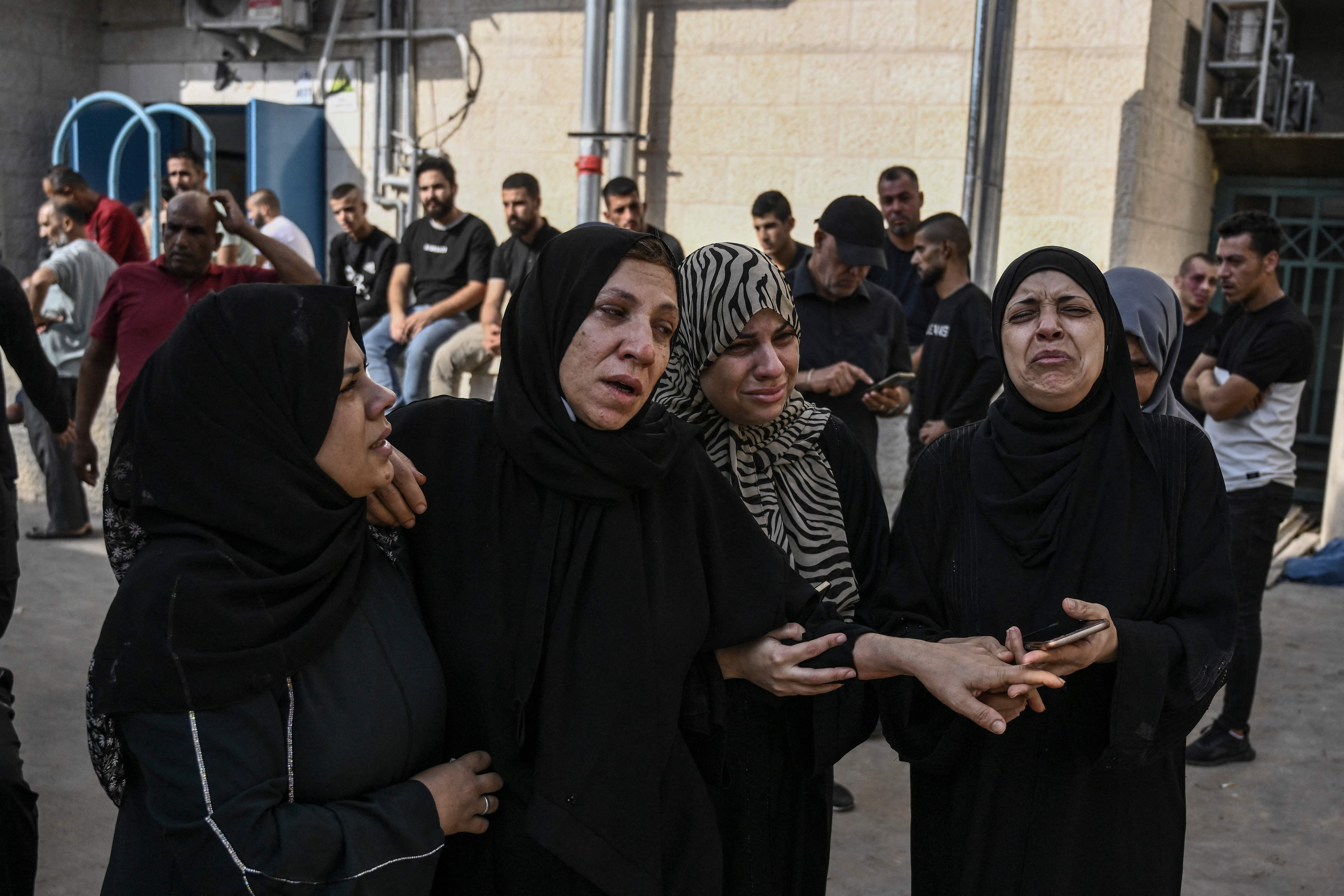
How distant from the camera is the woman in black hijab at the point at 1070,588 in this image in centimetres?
186

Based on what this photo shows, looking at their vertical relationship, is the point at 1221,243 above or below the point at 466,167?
below

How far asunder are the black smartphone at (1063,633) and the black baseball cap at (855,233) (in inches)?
92.7

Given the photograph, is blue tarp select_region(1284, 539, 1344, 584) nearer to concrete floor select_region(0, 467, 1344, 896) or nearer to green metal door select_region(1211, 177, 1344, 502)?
concrete floor select_region(0, 467, 1344, 896)

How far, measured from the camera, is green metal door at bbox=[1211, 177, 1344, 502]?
8039 mm

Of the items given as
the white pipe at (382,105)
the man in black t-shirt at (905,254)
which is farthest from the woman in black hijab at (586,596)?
the white pipe at (382,105)

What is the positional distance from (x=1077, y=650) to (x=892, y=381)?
2.15 meters

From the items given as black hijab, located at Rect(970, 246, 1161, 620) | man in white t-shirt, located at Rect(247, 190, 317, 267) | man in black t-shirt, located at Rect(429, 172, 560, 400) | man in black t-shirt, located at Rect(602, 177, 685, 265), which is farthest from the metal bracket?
black hijab, located at Rect(970, 246, 1161, 620)

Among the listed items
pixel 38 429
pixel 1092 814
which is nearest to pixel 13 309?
pixel 38 429

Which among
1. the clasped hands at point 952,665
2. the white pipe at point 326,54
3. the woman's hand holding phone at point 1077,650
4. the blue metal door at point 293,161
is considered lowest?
the clasped hands at point 952,665

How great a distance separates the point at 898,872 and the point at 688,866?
1.79m

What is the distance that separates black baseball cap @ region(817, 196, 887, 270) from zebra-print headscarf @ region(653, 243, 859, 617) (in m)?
1.90

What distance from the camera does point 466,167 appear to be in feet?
27.1

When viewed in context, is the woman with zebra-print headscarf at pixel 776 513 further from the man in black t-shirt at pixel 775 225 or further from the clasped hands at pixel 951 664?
the man in black t-shirt at pixel 775 225

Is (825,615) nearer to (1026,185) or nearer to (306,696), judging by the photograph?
(306,696)
